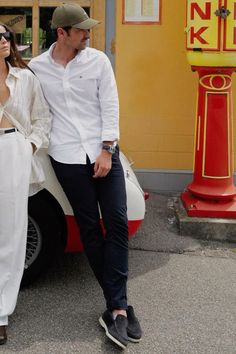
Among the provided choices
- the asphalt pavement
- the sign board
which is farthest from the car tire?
the sign board

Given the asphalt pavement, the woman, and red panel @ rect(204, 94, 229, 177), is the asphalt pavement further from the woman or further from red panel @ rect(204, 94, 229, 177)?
red panel @ rect(204, 94, 229, 177)

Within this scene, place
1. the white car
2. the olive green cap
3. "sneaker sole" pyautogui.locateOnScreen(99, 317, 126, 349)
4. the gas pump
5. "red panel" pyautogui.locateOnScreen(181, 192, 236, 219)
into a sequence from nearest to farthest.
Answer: "sneaker sole" pyautogui.locateOnScreen(99, 317, 126, 349) < the olive green cap < the white car < the gas pump < "red panel" pyautogui.locateOnScreen(181, 192, 236, 219)

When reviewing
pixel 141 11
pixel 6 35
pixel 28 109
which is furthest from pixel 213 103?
pixel 6 35

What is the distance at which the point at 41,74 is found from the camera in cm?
322

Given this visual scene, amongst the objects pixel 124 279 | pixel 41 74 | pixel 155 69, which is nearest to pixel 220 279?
pixel 124 279

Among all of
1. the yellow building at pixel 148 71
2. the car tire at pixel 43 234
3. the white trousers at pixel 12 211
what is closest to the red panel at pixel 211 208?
the yellow building at pixel 148 71

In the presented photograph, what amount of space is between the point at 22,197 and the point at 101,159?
0.50 m

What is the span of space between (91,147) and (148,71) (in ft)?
8.95

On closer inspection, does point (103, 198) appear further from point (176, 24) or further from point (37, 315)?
point (176, 24)

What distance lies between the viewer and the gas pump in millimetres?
4516

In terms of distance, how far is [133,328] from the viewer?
3129mm

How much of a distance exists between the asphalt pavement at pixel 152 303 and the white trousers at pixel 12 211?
0.28 metres

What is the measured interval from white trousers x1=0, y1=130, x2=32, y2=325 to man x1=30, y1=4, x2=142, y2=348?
252 millimetres

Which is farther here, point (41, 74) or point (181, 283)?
point (181, 283)
